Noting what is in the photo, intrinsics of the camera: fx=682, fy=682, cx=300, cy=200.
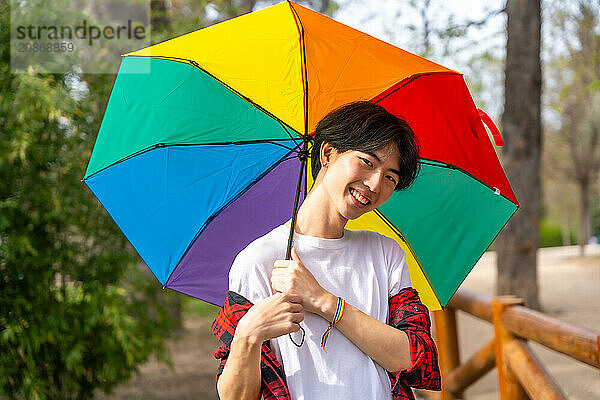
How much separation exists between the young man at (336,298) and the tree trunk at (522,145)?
8236mm

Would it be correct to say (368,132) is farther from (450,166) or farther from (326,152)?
(450,166)

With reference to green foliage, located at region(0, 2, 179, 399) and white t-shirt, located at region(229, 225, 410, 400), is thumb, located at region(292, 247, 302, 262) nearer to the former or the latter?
white t-shirt, located at region(229, 225, 410, 400)

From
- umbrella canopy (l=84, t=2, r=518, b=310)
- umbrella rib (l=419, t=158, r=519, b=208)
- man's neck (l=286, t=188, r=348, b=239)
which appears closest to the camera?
man's neck (l=286, t=188, r=348, b=239)

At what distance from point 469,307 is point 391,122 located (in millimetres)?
3844

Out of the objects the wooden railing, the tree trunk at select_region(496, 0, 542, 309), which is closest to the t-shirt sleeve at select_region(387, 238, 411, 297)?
the wooden railing

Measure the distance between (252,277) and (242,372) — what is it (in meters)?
0.23

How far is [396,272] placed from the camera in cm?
179

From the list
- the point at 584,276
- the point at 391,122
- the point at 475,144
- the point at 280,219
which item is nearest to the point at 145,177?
the point at 280,219

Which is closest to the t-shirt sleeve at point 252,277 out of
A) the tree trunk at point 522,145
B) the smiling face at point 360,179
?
the smiling face at point 360,179

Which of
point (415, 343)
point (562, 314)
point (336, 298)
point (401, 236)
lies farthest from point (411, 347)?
point (562, 314)

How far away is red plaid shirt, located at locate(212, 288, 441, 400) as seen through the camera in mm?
1631

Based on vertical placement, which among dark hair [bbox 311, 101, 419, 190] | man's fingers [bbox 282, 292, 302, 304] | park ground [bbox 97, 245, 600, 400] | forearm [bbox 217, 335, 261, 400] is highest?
dark hair [bbox 311, 101, 419, 190]

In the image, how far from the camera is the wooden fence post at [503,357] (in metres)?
4.05

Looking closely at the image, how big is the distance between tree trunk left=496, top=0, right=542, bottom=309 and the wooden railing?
12.5 feet
